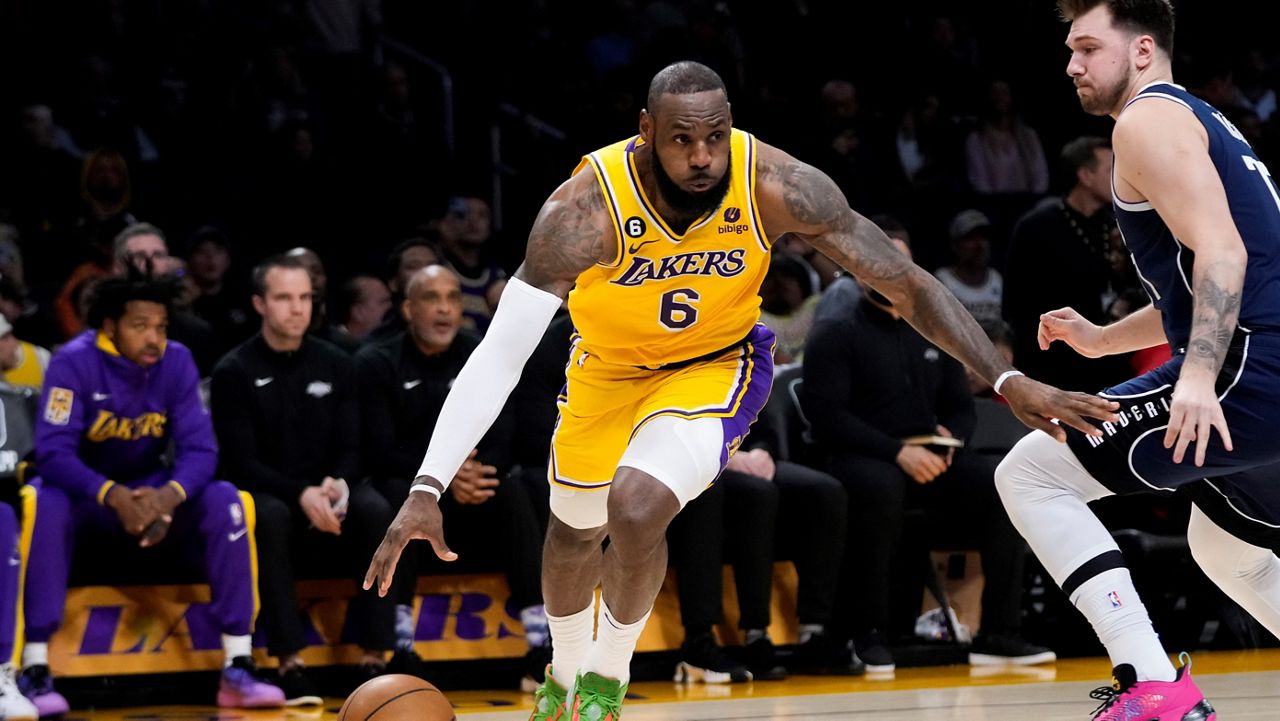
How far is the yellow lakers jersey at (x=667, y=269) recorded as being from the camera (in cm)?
464

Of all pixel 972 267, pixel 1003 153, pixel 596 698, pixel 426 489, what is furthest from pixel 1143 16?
pixel 1003 153

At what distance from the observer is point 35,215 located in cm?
971

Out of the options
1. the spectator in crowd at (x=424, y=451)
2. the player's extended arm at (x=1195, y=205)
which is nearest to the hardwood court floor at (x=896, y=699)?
the spectator in crowd at (x=424, y=451)

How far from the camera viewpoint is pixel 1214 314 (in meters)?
3.96

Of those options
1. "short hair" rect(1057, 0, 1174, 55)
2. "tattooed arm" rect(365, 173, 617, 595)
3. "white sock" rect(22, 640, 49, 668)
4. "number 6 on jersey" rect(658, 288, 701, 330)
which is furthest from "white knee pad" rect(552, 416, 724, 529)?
"white sock" rect(22, 640, 49, 668)

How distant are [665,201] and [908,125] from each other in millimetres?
8309

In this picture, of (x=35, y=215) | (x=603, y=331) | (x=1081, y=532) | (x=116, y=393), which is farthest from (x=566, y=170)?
(x=1081, y=532)

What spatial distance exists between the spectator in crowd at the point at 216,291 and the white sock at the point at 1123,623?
590cm

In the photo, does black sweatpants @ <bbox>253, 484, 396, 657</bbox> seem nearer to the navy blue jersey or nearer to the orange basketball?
the orange basketball

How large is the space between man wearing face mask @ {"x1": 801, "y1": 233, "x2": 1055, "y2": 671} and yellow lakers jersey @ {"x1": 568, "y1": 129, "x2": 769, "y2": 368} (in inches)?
112

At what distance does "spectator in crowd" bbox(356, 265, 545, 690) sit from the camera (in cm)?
702

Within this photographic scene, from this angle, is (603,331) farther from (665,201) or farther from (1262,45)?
(1262,45)

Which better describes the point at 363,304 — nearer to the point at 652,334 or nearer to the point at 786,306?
the point at 786,306

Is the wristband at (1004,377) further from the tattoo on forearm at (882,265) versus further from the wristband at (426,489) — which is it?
the wristband at (426,489)
